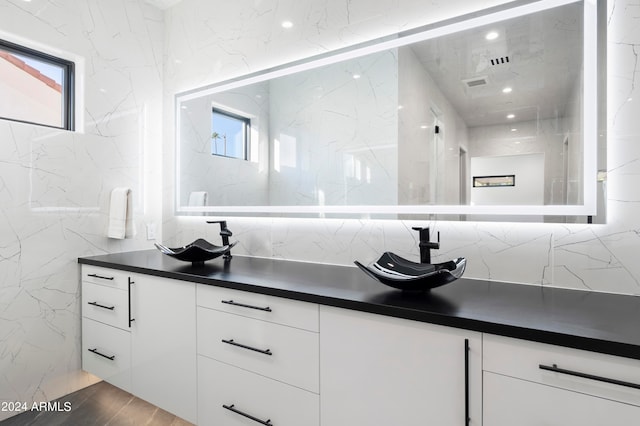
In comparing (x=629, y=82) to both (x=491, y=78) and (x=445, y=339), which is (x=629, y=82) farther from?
(x=445, y=339)

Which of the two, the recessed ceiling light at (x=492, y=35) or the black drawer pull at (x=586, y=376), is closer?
the black drawer pull at (x=586, y=376)

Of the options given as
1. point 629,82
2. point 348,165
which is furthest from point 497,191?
point 348,165

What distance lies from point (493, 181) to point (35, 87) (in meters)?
2.85

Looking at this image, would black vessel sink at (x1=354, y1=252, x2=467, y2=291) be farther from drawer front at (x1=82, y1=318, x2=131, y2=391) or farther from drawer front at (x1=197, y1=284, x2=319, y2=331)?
drawer front at (x1=82, y1=318, x2=131, y2=391)

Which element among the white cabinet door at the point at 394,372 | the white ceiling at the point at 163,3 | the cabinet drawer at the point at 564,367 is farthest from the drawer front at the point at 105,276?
the white ceiling at the point at 163,3

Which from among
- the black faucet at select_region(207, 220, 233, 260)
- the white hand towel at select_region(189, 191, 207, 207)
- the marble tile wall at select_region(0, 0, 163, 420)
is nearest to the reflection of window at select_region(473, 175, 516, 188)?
the black faucet at select_region(207, 220, 233, 260)

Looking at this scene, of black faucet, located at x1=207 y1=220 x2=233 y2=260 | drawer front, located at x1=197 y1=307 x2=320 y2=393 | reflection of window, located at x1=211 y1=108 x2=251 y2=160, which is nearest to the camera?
drawer front, located at x1=197 y1=307 x2=320 y2=393

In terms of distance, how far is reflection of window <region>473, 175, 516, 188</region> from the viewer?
1663 mm

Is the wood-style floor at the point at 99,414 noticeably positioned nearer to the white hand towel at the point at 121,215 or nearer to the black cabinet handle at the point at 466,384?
the white hand towel at the point at 121,215

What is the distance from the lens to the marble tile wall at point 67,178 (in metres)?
2.17

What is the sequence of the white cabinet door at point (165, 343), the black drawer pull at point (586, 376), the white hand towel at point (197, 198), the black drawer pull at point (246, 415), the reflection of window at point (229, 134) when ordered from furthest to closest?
the white hand towel at point (197, 198)
the reflection of window at point (229, 134)
the white cabinet door at point (165, 343)
the black drawer pull at point (246, 415)
the black drawer pull at point (586, 376)

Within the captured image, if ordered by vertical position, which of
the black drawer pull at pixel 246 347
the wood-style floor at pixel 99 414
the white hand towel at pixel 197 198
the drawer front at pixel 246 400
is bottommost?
the wood-style floor at pixel 99 414

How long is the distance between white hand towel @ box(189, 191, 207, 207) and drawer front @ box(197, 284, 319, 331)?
3.55ft

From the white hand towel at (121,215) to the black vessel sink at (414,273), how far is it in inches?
73.4
